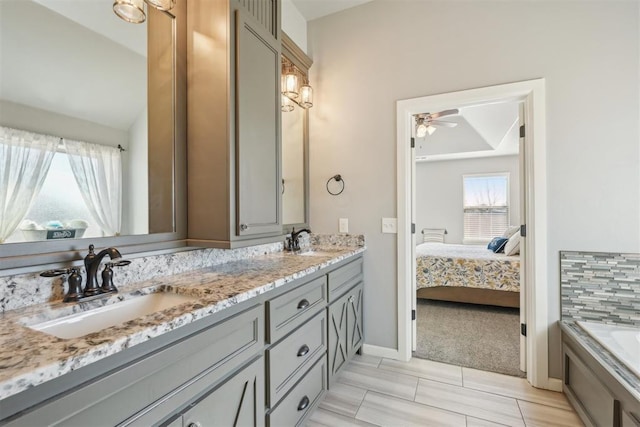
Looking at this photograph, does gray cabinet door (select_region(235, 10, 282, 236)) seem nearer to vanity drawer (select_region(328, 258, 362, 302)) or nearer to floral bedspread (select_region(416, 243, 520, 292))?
vanity drawer (select_region(328, 258, 362, 302))

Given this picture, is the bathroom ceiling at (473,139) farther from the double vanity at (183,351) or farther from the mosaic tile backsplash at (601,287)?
the double vanity at (183,351)

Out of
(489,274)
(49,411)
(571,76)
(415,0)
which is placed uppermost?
(415,0)

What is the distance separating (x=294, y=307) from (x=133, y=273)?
0.77 m

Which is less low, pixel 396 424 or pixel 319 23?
pixel 319 23

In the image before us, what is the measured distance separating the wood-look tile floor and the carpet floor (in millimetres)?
149

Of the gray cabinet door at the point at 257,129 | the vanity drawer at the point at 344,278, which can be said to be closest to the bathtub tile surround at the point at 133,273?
the gray cabinet door at the point at 257,129

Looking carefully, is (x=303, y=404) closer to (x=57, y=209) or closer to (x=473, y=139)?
(x=57, y=209)

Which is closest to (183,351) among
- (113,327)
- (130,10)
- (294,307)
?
(113,327)

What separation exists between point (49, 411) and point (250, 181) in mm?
1179

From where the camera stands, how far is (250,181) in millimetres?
1635

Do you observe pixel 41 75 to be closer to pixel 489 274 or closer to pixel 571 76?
pixel 571 76

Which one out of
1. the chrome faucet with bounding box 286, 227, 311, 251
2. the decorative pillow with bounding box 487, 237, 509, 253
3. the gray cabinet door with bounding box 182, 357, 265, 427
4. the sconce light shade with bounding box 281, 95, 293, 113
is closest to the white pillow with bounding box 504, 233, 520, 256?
the decorative pillow with bounding box 487, 237, 509, 253

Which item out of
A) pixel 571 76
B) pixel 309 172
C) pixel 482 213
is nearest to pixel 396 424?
pixel 309 172

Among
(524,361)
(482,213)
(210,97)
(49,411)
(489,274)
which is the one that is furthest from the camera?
(482,213)
